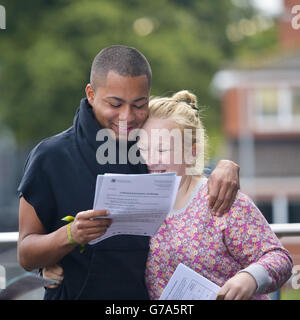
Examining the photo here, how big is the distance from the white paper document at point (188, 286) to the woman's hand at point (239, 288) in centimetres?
10

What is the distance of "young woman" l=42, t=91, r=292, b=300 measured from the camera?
215 cm

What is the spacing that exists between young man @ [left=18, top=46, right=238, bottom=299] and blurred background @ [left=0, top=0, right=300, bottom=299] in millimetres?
14393

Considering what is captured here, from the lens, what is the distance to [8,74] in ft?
60.2

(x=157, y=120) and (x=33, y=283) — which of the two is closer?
(x=157, y=120)

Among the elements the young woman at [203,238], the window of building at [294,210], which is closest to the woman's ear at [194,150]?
the young woman at [203,238]

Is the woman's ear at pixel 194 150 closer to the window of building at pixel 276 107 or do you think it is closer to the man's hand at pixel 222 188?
the man's hand at pixel 222 188

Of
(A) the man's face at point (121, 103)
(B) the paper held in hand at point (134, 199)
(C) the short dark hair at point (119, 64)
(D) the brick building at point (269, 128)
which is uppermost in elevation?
(D) the brick building at point (269, 128)

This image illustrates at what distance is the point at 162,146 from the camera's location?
235 cm

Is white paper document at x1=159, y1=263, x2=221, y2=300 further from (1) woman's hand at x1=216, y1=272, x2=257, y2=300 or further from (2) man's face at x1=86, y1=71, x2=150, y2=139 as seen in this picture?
(2) man's face at x1=86, y1=71, x2=150, y2=139

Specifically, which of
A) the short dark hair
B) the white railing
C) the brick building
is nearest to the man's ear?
the short dark hair

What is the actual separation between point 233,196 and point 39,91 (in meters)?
15.9

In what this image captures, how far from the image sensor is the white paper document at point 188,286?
221cm

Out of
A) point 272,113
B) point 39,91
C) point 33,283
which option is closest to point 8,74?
point 39,91
